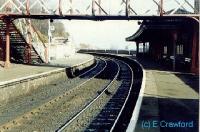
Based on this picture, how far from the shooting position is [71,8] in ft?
84.2

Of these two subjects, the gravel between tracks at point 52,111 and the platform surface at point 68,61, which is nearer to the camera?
the gravel between tracks at point 52,111

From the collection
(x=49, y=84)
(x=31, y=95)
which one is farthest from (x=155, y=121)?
(x=49, y=84)

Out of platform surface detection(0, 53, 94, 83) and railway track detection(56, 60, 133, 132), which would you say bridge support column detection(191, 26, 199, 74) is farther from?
platform surface detection(0, 53, 94, 83)

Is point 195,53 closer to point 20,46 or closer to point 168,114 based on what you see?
point 20,46

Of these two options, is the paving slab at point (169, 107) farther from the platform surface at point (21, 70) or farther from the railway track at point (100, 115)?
the platform surface at point (21, 70)

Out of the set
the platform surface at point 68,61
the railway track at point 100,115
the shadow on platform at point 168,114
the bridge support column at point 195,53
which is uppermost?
the bridge support column at point 195,53

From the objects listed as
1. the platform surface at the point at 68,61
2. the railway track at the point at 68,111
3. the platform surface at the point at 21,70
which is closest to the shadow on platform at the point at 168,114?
the railway track at the point at 68,111

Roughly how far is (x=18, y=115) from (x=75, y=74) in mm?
17929

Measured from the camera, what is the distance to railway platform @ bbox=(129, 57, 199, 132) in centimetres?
1231

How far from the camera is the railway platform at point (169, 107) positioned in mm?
12312

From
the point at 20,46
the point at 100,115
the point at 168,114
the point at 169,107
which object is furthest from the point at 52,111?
the point at 20,46

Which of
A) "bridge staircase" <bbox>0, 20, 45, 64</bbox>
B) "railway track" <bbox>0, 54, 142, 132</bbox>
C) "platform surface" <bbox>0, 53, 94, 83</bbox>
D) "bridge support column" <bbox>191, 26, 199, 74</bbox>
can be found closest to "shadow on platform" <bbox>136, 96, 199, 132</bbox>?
"railway track" <bbox>0, 54, 142, 132</bbox>

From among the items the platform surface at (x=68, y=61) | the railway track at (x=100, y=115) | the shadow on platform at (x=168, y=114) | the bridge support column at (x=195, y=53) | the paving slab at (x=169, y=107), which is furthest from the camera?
the platform surface at (x=68, y=61)

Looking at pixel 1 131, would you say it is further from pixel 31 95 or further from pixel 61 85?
pixel 61 85
